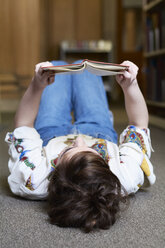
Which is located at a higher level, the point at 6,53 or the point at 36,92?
the point at 6,53

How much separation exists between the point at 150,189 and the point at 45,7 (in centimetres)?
448

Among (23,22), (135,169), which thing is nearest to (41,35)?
(23,22)

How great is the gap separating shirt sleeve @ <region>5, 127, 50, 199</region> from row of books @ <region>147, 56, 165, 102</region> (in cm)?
199

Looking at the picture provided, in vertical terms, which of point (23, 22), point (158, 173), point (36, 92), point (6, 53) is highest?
point (23, 22)

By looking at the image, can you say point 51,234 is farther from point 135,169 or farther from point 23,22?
point 23,22

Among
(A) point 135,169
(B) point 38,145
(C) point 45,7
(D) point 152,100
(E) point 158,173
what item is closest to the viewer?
(A) point 135,169

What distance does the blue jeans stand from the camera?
4.10ft

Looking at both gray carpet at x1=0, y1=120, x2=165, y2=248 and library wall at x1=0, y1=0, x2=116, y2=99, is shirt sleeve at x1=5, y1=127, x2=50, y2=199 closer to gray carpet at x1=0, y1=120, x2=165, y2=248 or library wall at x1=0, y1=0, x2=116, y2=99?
gray carpet at x1=0, y1=120, x2=165, y2=248

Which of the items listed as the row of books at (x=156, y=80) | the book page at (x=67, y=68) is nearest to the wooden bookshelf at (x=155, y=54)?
the row of books at (x=156, y=80)

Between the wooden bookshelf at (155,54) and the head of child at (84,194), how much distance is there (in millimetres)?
1994

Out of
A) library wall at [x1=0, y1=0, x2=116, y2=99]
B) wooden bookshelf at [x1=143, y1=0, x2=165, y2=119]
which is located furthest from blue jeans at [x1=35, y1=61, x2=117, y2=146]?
library wall at [x1=0, y1=0, x2=116, y2=99]

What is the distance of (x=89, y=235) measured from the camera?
0.72 meters

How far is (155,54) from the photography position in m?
2.85

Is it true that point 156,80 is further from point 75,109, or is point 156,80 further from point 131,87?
point 131,87
